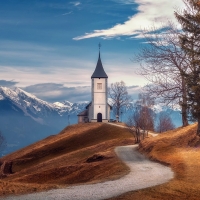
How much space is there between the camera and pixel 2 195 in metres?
18.2

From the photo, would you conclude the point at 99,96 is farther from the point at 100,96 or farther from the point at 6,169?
the point at 6,169

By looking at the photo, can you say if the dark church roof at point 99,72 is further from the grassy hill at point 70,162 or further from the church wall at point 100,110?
the grassy hill at point 70,162

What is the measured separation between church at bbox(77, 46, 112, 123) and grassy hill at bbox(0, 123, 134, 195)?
12214 mm


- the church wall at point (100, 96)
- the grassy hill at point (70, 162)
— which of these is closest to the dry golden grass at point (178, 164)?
the grassy hill at point (70, 162)

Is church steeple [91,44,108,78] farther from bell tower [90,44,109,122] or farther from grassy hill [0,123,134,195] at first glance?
grassy hill [0,123,134,195]

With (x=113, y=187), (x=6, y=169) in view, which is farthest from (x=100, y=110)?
(x=113, y=187)

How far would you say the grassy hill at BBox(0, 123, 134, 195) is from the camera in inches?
1021

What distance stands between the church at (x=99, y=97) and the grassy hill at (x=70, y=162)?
12214mm

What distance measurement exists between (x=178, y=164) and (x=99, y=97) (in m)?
70.7

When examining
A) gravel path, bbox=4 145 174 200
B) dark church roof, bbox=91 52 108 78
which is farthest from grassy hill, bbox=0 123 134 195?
dark church roof, bbox=91 52 108 78

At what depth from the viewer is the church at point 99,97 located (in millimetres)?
97688

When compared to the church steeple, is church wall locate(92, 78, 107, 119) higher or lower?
lower

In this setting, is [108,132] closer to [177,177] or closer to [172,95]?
[172,95]

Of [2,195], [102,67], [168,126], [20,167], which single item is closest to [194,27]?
[2,195]
